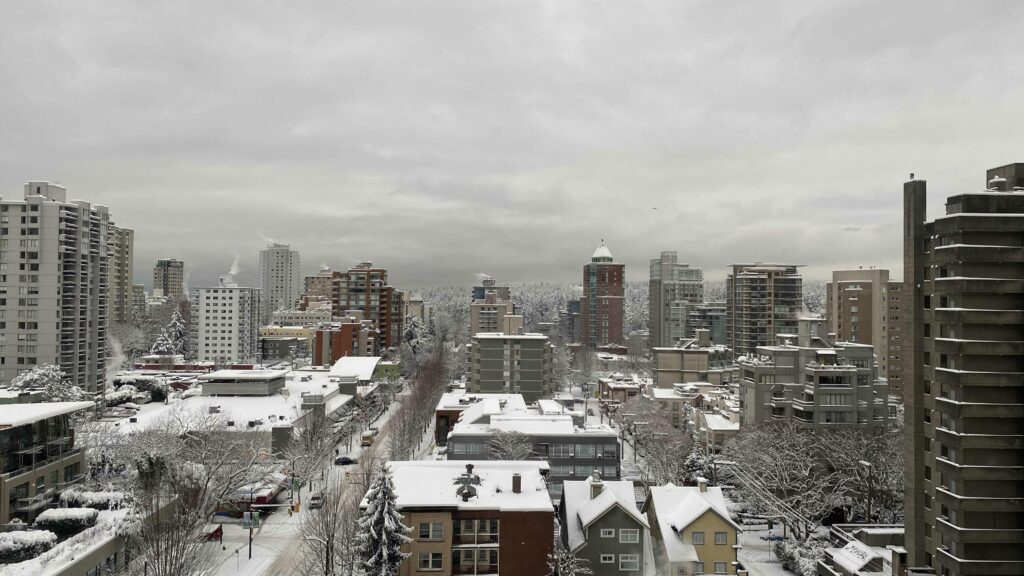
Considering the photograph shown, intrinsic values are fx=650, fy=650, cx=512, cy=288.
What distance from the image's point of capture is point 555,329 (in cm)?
16462

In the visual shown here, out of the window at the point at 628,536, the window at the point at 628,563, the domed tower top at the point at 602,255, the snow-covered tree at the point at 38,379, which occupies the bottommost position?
the window at the point at 628,563

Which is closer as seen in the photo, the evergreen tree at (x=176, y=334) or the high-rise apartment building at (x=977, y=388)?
the high-rise apartment building at (x=977, y=388)

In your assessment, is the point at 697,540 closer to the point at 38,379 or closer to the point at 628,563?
the point at 628,563

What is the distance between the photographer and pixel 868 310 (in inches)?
3312

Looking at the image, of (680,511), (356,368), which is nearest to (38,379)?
(356,368)

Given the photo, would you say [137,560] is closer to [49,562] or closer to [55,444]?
[49,562]

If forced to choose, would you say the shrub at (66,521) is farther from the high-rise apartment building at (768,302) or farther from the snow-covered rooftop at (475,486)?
the high-rise apartment building at (768,302)

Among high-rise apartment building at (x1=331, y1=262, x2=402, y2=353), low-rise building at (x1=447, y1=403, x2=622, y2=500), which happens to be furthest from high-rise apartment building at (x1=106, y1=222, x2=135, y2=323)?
low-rise building at (x1=447, y1=403, x2=622, y2=500)

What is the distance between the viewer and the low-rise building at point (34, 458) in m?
28.7

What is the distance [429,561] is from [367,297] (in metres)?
94.4

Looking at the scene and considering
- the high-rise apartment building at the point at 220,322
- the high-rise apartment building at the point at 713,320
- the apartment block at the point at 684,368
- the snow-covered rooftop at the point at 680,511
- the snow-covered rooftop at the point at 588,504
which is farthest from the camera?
the high-rise apartment building at the point at 220,322

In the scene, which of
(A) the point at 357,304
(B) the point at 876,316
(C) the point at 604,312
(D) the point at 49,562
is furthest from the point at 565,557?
(C) the point at 604,312

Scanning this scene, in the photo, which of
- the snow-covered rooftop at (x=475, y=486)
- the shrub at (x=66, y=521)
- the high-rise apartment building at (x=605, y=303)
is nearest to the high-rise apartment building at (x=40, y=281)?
the shrub at (x=66, y=521)

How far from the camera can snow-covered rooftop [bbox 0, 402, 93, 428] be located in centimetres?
2914
